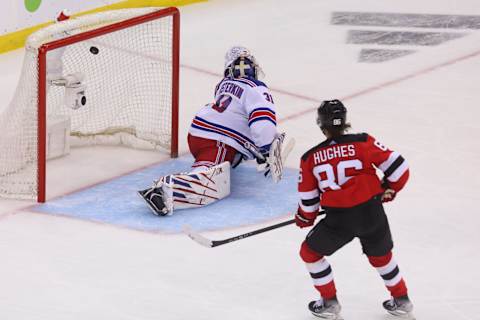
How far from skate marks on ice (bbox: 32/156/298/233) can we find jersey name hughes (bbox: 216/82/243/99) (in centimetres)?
38

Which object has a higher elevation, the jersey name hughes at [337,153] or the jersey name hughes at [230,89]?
the jersey name hughes at [337,153]

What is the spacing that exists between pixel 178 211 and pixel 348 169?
4.27 feet

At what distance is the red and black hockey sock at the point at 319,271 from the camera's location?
4.07m

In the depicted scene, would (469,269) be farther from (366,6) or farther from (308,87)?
(366,6)

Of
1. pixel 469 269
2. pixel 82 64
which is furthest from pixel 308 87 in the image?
pixel 469 269

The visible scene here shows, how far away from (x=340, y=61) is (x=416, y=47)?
58 centimetres

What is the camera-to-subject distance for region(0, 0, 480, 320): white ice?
430 cm

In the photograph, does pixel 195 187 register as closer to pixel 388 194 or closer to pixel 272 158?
pixel 272 158

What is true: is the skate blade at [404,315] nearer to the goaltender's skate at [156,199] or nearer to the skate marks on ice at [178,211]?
the skate marks on ice at [178,211]

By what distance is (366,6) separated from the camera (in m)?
8.86

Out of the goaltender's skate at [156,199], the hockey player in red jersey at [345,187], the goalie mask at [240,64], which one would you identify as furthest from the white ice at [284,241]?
the goalie mask at [240,64]

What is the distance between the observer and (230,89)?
17.7ft

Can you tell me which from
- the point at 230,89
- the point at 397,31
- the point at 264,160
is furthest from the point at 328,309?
the point at 397,31

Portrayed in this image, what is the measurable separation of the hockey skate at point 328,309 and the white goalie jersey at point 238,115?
3.96 feet
